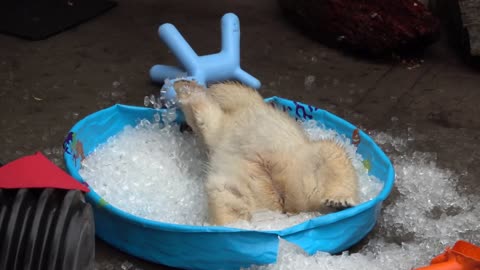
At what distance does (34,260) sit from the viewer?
1.55 meters

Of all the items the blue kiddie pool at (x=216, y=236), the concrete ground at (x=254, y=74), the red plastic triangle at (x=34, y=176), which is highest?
the red plastic triangle at (x=34, y=176)

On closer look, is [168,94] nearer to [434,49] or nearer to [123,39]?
[123,39]

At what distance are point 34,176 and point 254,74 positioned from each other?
7.28ft

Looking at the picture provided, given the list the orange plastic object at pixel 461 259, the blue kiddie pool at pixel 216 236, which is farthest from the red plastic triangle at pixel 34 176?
the orange plastic object at pixel 461 259

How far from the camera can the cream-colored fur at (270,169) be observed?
2203 mm

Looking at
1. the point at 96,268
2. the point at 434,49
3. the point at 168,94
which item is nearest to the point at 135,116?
the point at 168,94

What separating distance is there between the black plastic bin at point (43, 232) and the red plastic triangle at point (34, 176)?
0.07ft

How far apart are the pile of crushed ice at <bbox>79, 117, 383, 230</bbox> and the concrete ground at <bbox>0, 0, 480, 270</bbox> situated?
0.35 metres

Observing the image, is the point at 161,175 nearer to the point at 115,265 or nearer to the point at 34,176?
the point at 115,265

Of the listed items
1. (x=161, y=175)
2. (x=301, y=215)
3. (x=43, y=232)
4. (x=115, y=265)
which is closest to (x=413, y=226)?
(x=301, y=215)

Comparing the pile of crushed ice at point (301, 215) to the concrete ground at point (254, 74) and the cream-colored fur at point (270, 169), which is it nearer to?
the cream-colored fur at point (270, 169)

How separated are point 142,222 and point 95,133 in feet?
2.44

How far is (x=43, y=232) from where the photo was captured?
5.09ft

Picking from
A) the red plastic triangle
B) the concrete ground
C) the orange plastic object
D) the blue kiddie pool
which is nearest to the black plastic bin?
the red plastic triangle
